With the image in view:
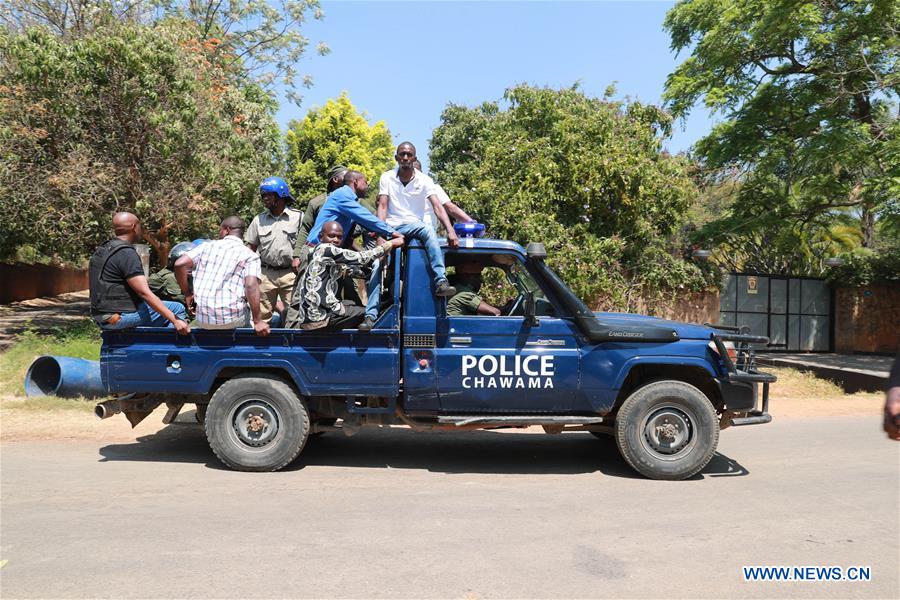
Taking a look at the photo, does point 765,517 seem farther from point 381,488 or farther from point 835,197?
point 835,197

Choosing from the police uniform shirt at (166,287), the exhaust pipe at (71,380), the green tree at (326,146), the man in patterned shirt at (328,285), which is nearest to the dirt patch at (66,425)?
the exhaust pipe at (71,380)

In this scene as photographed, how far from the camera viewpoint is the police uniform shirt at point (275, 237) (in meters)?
7.08

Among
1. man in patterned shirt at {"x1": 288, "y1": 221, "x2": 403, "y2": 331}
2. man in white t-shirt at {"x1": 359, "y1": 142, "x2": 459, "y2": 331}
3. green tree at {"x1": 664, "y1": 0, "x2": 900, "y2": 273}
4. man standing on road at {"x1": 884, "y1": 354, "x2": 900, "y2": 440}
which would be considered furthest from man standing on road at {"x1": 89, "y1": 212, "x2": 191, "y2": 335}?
green tree at {"x1": 664, "y1": 0, "x2": 900, "y2": 273}

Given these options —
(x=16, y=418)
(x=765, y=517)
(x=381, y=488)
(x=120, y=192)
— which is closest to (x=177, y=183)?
(x=120, y=192)

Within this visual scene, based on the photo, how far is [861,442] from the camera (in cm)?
749

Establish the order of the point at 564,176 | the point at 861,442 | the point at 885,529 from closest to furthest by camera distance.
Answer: the point at 885,529 → the point at 861,442 → the point at 564,176

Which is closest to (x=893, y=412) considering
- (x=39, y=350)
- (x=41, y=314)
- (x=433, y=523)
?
(x=433, y=523)

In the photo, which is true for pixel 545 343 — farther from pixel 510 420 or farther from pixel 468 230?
pixel 468 230

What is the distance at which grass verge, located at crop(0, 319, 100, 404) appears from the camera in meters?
9.73

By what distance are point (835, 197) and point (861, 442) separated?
1109cm

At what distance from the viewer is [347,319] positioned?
578 centimetres

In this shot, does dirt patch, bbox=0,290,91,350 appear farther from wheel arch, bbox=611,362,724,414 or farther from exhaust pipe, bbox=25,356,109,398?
wheel arch, bbox=611,362,724,414

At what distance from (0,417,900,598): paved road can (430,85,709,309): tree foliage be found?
7.47 m

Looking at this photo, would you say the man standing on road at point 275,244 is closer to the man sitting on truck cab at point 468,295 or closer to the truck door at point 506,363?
the man sitting on truck cab at point 468,295
